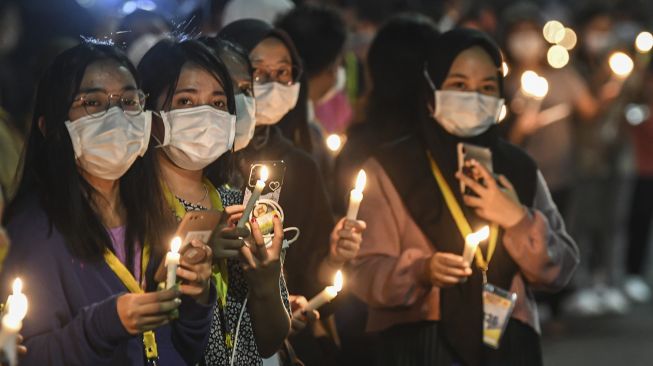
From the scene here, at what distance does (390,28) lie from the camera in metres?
7.47

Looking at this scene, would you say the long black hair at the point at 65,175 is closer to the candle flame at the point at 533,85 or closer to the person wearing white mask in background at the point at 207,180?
the person wearing white mask in background at the point at 207,180

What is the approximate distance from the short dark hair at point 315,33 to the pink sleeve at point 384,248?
6.87 ft

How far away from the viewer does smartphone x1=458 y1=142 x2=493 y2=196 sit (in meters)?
5.56

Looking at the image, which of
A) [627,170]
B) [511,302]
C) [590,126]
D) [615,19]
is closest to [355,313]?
[511,302]

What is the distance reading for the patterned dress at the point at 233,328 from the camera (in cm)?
462

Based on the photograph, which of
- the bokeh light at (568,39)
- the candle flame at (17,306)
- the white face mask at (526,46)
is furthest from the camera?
the bokeh light at (568,39)

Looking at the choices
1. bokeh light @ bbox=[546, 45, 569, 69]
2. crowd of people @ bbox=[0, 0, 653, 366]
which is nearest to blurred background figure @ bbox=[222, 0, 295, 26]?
crowd of people @ bbox=[0, 0, 653, 366]

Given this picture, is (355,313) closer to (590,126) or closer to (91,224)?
(91,224)

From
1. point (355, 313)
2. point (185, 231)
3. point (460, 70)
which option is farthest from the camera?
point (355, 313)

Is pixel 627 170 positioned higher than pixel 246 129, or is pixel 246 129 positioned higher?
pixel 246 129

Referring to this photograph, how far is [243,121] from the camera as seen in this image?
514 centimetres

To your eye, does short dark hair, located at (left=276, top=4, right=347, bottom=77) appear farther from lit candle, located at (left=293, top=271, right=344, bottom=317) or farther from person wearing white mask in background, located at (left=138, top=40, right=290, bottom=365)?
lit candle, located at (left=293, top=271, right=344, bottom=317)

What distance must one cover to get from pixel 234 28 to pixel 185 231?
2.08 m

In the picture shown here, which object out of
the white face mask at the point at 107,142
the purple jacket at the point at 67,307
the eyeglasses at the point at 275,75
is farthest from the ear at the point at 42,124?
the eyeglasses at the point at 275,75
